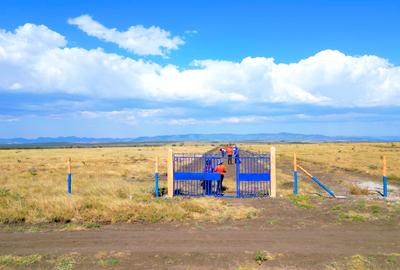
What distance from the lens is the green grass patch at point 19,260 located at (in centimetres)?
784

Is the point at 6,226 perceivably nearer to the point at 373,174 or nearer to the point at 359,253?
the point at 359,253

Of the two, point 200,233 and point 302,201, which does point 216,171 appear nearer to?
point 302,201

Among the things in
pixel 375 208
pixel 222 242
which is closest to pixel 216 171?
pixel 375 208

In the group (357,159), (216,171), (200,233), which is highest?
(216,171)

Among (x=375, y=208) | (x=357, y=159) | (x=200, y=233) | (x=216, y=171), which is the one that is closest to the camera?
(x=200, y=233)

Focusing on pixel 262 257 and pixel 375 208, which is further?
pixel 375 208

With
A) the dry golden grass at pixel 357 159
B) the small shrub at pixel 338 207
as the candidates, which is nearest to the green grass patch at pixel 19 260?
the small shrub at pixel 338 207

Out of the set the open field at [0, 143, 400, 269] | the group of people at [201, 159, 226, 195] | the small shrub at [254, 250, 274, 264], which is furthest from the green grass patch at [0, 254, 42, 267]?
the group of people at [201, 159, 226, 195]

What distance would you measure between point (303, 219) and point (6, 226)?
881 centimetres

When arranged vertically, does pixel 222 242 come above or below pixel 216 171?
below

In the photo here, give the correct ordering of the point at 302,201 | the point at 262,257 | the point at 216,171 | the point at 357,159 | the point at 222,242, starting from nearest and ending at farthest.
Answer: the point at 262,257
the point at 222,242
the point at 302,201
the point at 216,171
the point at 357,159

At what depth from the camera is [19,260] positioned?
7.97 m

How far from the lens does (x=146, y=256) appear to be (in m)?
8.26

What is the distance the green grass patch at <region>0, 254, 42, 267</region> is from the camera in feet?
25.7
